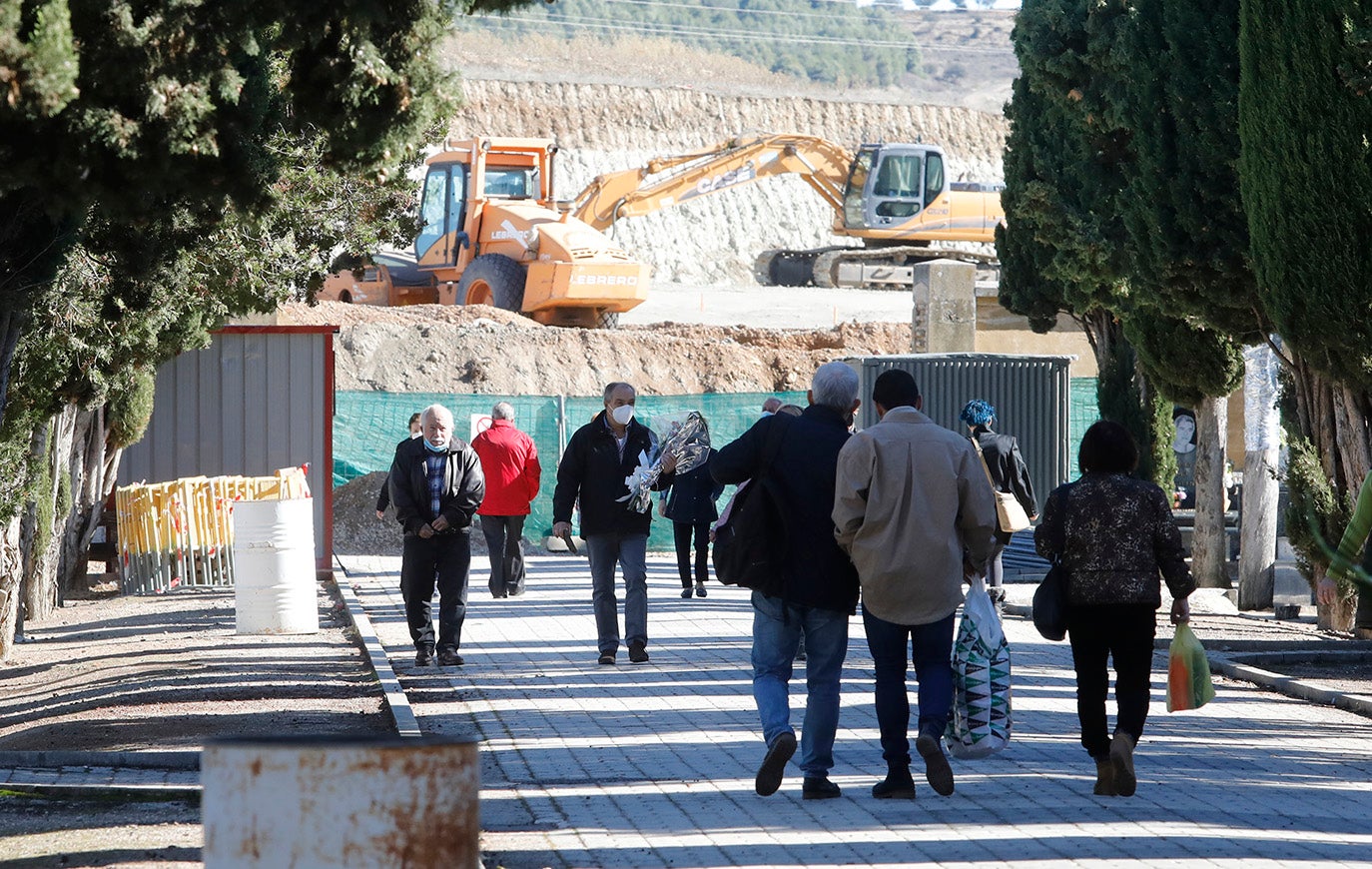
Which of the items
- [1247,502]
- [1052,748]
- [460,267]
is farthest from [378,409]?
[1052,748]

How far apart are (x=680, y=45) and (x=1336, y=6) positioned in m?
102

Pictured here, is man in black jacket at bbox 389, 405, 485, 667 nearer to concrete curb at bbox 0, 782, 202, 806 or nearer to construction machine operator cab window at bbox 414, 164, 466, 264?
concrete curb at bbox 0, 782, 202, 806

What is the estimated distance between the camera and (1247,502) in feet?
56.9

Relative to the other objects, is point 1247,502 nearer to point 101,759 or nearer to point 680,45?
point 101,759

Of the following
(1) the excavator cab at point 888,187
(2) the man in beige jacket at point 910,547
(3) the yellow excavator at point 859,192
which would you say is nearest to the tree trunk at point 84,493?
(2) the man in beige jacket at point 910,547

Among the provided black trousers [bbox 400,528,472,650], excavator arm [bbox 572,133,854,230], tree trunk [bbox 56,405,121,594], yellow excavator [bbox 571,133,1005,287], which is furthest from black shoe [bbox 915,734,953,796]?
yellow excavator [bbox 571,133,1005,287]

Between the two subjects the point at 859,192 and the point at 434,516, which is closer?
the point at 434,516

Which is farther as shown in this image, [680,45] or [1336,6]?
[680,45]

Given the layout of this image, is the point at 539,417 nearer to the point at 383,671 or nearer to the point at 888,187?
the point at 383,671

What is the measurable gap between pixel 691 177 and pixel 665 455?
3179cm

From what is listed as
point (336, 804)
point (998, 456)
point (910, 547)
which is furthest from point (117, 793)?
point (998, 456)

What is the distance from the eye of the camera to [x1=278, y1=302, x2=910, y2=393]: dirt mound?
33.8 meters

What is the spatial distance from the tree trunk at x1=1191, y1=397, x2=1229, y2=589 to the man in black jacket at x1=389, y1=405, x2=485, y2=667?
942cm

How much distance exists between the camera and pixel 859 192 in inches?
1794
